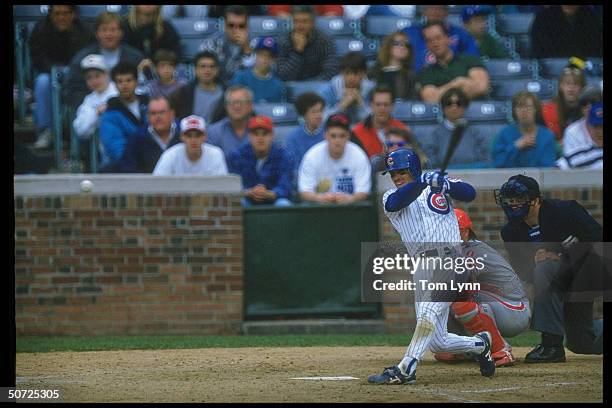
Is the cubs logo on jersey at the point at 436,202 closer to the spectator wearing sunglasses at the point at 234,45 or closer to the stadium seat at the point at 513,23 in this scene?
the spectator wearing sunglasses at the point at 234,45

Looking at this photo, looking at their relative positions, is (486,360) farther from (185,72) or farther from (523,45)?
Answer: (523,45)

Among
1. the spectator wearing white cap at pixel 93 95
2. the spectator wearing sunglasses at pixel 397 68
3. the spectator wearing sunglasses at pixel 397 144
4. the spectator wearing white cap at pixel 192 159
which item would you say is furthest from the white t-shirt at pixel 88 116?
the spectator wearing sunglasses at pixel 397 68

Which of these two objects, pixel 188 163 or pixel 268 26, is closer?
pixel 188 163

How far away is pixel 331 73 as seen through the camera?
458 inches

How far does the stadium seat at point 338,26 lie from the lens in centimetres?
1226

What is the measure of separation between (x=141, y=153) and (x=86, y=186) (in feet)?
2.69

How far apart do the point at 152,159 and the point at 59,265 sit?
1379 mm

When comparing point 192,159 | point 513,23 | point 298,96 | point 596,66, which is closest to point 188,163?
point 192,159

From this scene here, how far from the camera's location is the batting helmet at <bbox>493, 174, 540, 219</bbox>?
7.58m

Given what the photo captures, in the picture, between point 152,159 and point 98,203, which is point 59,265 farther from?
point 152,159

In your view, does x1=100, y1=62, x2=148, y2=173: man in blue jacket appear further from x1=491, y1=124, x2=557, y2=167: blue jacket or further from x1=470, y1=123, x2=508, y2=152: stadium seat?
x1=491, y1=124, x2=557, y2=167: blue jacket

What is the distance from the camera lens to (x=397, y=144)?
34.5 feet
